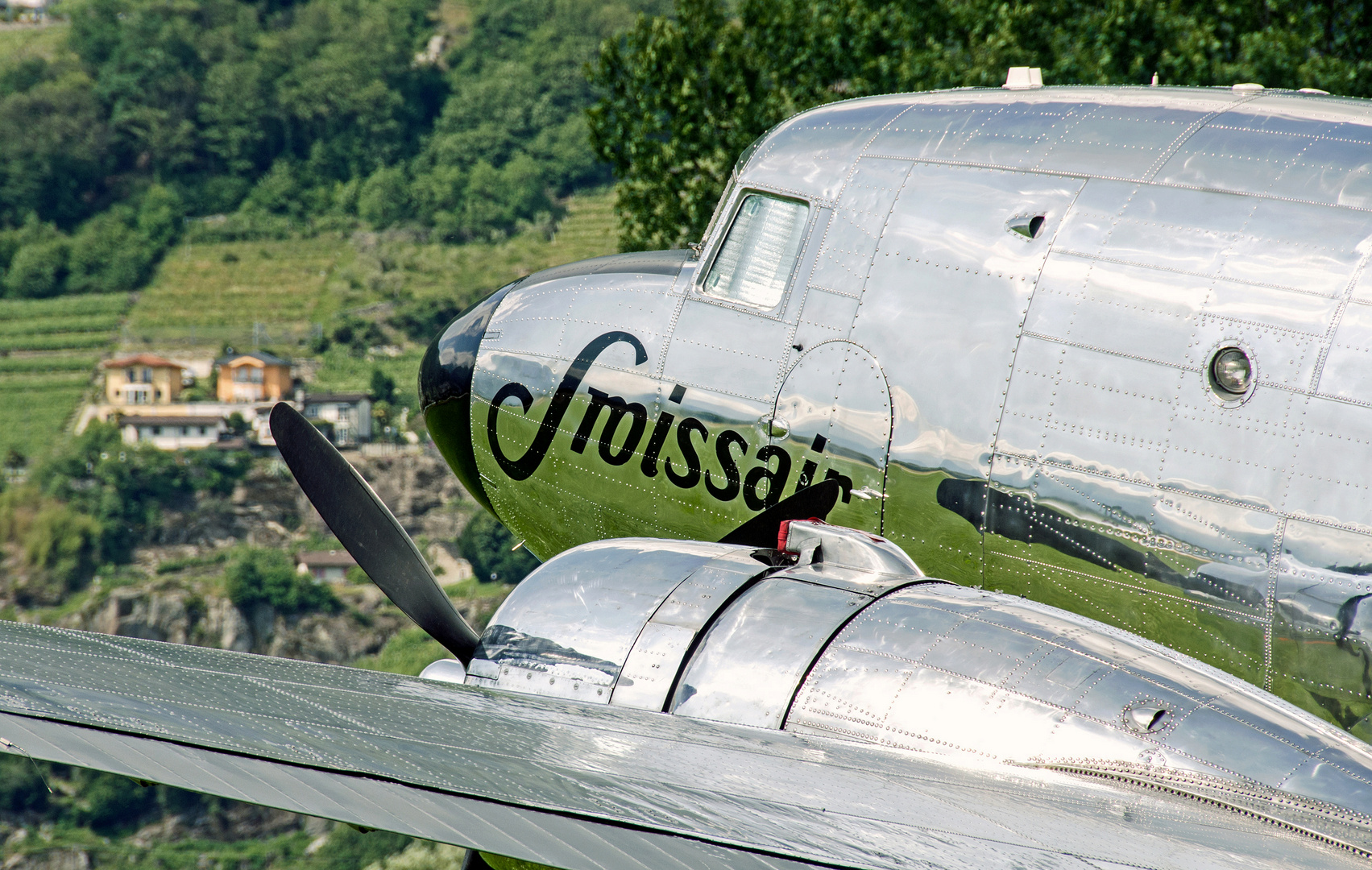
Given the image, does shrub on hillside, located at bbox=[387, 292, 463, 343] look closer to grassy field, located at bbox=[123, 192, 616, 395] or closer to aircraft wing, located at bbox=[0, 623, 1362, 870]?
grassy field, located at bbox=[123, 192, 616, 395]

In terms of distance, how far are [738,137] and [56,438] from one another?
11146 centimetres

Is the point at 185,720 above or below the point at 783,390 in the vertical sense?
below

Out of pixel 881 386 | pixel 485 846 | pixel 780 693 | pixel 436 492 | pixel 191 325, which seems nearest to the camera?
pixel 485 846

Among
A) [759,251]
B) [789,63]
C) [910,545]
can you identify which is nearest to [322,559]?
[789,63]

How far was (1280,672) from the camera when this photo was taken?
5867mm

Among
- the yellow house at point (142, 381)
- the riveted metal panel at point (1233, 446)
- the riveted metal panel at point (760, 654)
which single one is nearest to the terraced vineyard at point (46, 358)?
the yellow house at point (142, 381)

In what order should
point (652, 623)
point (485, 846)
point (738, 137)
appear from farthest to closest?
point (738, 137)
point (652, 623)
point (485, 846)

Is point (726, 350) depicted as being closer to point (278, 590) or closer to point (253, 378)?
point (278, 590)

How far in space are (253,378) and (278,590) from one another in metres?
26.3

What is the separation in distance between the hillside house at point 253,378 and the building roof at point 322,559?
705 inches

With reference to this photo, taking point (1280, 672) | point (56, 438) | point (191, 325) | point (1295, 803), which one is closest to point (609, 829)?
point (1295, 803)

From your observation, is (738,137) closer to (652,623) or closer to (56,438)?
(652,623)

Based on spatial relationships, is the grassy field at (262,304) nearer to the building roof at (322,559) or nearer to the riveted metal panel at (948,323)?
the building roof at (322,559)

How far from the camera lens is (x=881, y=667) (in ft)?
16.6
